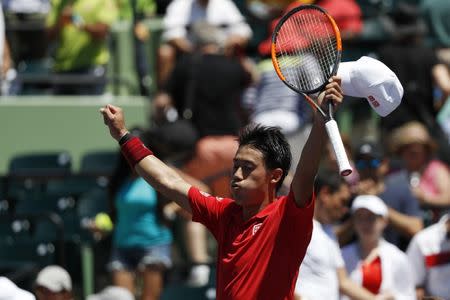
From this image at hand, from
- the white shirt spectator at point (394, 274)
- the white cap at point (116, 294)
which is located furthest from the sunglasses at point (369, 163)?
the white cap at point (116, 294)

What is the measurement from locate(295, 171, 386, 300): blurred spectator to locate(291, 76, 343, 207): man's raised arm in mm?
1862

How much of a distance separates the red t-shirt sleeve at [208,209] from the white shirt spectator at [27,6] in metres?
6.84

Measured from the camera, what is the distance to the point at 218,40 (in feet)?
31.6

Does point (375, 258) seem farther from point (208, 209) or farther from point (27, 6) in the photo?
point (27, 6)

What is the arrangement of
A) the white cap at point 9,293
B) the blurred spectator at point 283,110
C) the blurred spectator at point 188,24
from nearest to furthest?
the white cap at point 9,293
the blurred spectator at point 283,110
the blurred spectator at point 188,24

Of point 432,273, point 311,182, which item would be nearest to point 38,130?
point 432,273

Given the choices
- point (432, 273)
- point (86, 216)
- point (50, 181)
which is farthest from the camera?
point (50, 181)

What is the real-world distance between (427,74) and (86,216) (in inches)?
113

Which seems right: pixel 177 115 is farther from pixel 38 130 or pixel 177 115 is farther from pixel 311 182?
pixel 311 182

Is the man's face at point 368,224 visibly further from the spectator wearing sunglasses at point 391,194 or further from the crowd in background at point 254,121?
the spectator wearing sunglasses at point 391,194

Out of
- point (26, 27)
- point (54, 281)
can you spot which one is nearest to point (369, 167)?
point (54, 281)

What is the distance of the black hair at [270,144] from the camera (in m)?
4.83

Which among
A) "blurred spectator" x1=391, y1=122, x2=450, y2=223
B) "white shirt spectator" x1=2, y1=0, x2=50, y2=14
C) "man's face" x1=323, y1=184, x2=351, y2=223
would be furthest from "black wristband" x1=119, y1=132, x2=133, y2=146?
"white shirt spectator" x1=2, y1=0, x2=50, y2=14

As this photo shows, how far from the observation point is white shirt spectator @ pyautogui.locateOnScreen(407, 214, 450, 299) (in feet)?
23.8
